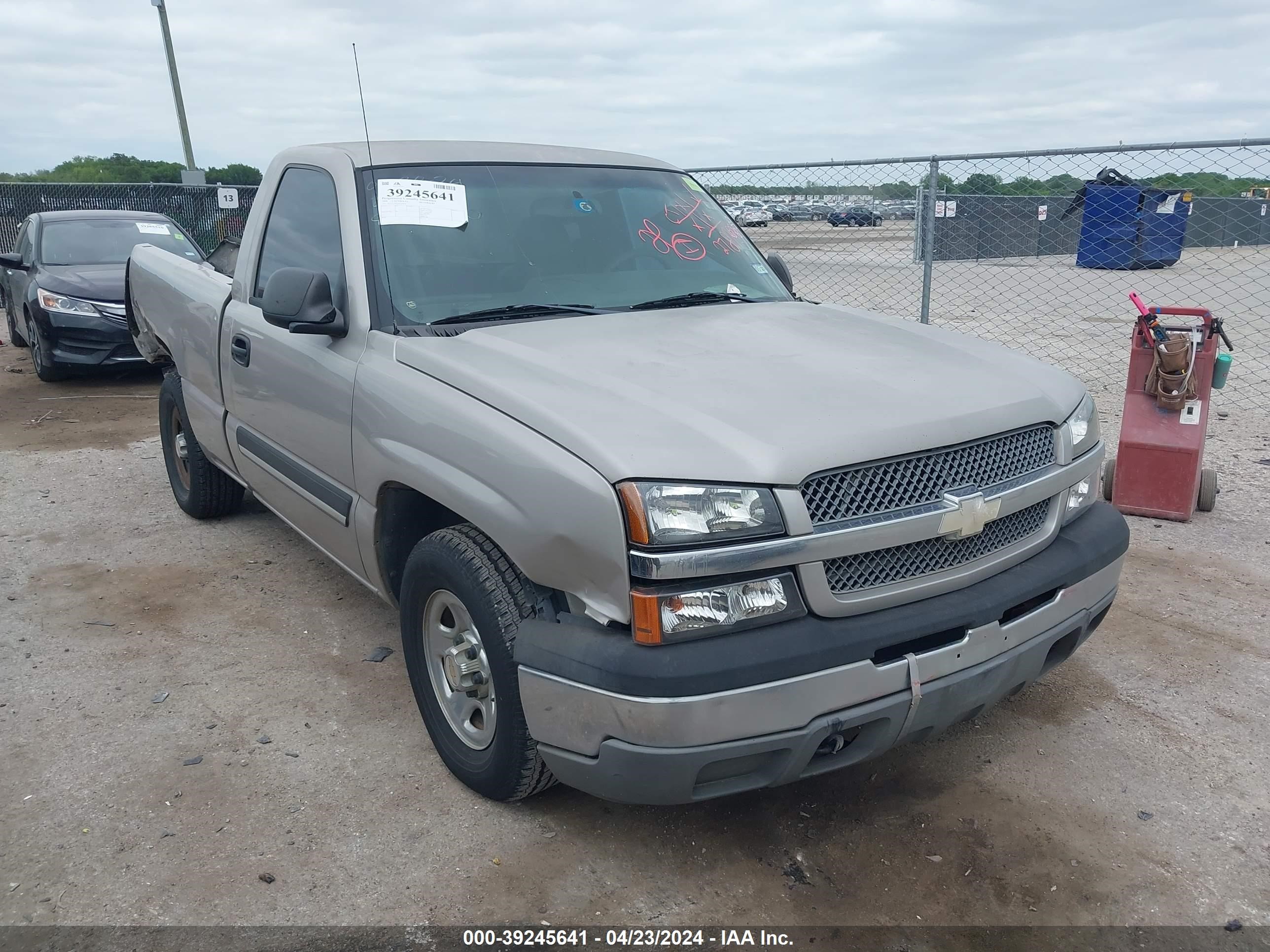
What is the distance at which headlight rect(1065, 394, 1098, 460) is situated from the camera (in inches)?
120

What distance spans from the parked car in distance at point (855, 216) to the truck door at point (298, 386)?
6437 mm

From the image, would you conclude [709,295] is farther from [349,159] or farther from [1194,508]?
[1194,508]

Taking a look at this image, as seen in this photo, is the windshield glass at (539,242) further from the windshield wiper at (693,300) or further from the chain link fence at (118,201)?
the chain link fence at (118,201)

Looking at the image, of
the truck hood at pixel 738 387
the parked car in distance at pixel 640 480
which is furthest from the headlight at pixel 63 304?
the truck hood at pixel 738 387

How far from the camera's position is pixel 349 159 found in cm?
369

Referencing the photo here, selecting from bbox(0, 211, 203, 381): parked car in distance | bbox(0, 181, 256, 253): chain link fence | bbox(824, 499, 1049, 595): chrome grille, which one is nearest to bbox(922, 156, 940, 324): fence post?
bbox(824, 499, 1049, 595): chrome grille

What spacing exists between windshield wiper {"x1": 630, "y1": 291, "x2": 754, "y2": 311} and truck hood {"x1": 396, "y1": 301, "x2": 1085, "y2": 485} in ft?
0.31

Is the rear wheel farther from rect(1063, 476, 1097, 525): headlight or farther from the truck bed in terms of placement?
rect(1063, 476, 1097, 525): headlight

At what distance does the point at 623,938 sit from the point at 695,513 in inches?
42.3

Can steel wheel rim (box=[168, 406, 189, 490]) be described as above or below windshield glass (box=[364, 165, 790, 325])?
below

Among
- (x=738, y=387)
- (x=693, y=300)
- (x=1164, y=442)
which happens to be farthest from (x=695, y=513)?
(x=1164, y=442)

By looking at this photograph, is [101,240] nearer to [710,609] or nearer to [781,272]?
[781,272]

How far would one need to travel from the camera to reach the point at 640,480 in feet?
7.50

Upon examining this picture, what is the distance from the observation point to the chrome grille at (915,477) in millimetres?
2426
